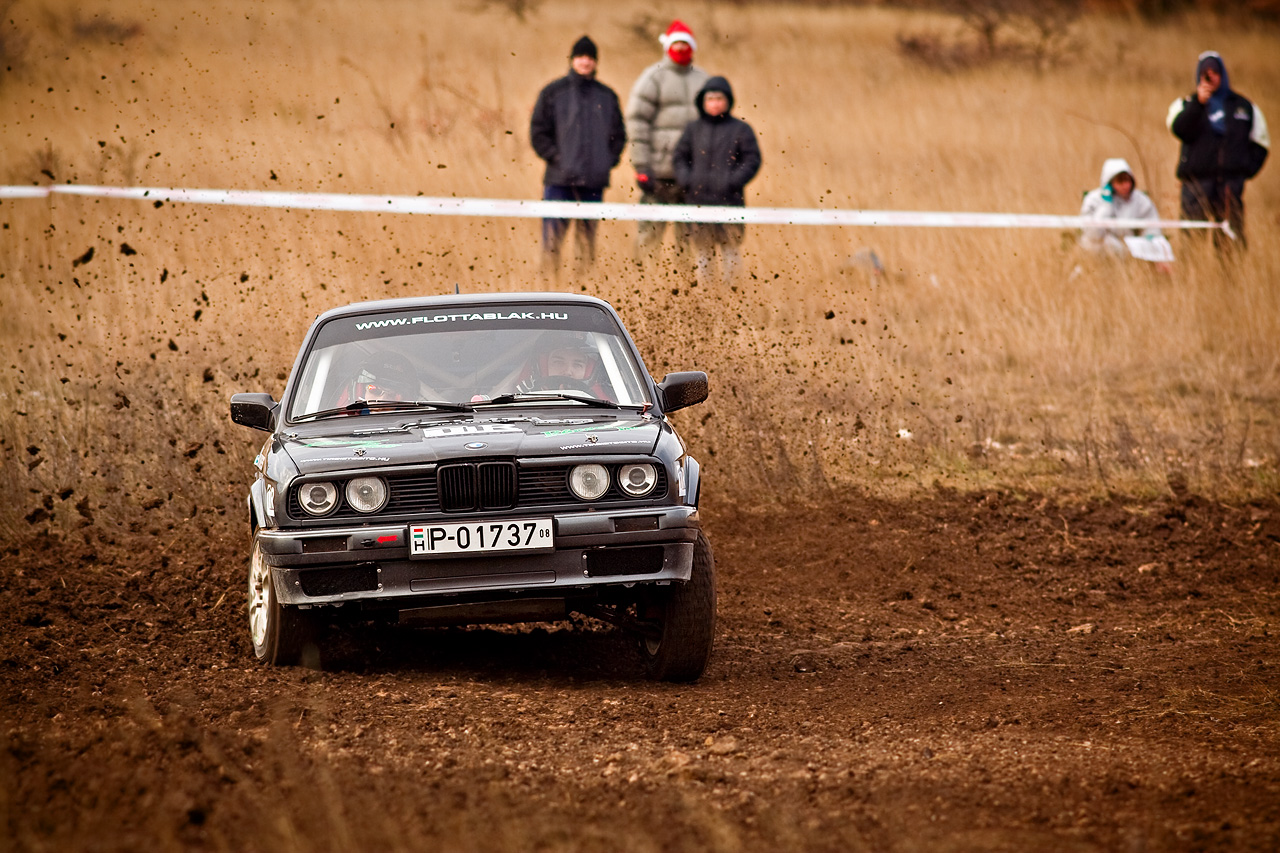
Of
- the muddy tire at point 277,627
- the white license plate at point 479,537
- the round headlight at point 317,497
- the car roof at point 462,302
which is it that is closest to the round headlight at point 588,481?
the white license plate at point 479,537

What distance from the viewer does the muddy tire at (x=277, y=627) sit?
21.8 ft

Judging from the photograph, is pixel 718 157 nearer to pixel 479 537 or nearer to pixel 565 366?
pixel 565 366

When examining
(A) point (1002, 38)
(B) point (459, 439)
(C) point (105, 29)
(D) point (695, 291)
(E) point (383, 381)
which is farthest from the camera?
(A) point (1002, 38)

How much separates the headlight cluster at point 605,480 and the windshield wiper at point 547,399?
74 centimetres

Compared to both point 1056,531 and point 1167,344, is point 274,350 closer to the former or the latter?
point 1056,531

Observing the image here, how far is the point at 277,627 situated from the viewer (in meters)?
6.68

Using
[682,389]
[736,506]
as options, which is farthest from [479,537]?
[736,506]

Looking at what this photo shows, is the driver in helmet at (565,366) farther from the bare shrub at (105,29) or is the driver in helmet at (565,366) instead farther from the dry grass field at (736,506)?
the bare shrub at (105,29)

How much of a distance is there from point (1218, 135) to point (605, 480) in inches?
486

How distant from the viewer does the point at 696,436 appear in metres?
11.9

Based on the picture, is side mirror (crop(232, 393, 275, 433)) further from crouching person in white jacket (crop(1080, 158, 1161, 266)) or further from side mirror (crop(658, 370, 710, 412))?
crouching person in white jacket (crop(1080, 158, 1161, 266))

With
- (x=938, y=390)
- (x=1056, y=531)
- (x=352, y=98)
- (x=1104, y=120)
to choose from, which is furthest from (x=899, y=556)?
(x=1104, y=120)

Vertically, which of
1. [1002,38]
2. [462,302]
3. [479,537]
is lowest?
[479,537]

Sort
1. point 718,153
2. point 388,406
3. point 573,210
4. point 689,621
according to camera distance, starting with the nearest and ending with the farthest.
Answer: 1. point 689,621
2. point 388,406
3. point 718,153
4. point 573,210
